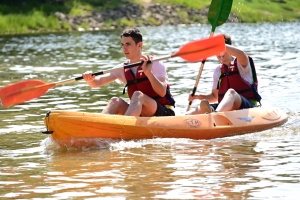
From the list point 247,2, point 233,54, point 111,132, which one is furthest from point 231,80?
point 247,2

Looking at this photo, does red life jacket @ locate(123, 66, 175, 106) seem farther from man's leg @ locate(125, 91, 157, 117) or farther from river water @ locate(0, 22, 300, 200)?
river water @ locate(0, 22, 300, 200)

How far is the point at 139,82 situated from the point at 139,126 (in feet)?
1.69

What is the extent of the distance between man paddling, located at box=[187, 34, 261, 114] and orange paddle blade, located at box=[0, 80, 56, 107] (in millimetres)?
1797

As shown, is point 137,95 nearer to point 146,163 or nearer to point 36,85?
point 146,163

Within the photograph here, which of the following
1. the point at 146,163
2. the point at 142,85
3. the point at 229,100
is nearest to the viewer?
the point at 146,163

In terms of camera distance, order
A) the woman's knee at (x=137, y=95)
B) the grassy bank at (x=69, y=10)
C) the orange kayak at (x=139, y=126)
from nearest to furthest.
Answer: the orange kayak at (x=139, y=126) < the woman's knee at (x=137, y=95) < the grassy bank at (x=69, y=10)

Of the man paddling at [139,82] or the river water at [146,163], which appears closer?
the river water at [146,163]

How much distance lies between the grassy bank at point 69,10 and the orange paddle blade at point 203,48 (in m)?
27.5

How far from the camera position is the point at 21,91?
7.82 meters

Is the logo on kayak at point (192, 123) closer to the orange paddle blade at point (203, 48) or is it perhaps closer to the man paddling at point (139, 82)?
the man paddling at point (139, 82)

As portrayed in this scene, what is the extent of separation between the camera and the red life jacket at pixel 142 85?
7.64m

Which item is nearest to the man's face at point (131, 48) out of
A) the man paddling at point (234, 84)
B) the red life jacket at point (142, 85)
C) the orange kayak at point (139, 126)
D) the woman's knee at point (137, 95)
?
the red life jacket at point (142, 85)

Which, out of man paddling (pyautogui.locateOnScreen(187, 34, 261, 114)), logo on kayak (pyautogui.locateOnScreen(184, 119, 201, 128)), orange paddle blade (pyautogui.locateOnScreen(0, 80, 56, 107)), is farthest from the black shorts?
orange paddle blade (pyautogui.locateOnScreen(0, 80, 56, 107))

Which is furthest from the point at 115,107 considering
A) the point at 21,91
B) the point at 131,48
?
the point at 21,91
